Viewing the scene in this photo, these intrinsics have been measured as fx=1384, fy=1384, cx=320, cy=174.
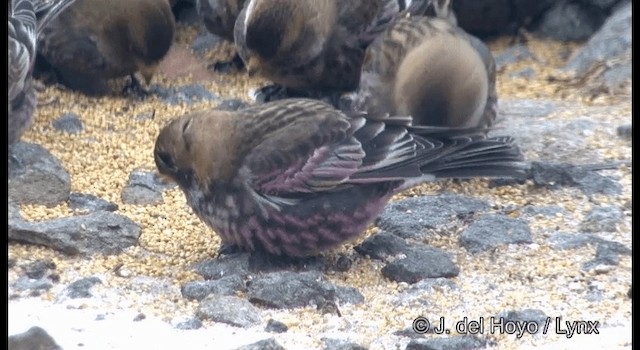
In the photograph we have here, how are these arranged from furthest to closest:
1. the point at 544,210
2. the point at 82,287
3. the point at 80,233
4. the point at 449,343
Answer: the point at 544,210
the point at 80,233
the point at 82,287
the point at 449,343

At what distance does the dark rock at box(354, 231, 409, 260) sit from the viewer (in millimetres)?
5149

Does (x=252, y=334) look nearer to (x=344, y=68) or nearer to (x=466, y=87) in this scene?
(x=466, y=87)

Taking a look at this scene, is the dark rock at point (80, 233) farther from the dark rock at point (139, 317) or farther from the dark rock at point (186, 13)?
the dark rock at point (186, 13)

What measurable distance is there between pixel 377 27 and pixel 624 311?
2.57 m

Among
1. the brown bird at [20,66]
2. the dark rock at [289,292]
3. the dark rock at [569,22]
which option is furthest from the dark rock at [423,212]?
the dark rock at [569,22]

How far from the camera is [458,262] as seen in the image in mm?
5141

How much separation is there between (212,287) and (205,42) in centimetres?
335

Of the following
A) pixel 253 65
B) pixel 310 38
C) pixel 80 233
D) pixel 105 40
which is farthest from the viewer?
pixel 105 40

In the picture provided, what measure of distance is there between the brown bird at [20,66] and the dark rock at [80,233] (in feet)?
2.89

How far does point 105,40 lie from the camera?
22.7ft

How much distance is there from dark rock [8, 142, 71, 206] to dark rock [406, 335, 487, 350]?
1820 millimetres

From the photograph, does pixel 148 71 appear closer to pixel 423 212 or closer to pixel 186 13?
pixel 186 13

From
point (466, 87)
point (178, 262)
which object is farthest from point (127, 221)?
point (466, 87)

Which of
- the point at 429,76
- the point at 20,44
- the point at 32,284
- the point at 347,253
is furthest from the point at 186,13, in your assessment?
the point at 32,284
